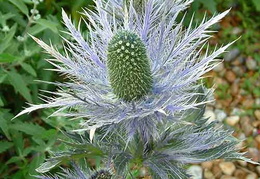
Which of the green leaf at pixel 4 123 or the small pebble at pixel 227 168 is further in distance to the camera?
the small pebble at pixel 227 168

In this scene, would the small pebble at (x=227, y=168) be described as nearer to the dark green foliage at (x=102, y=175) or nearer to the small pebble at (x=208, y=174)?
→ the small pebble at (x=208, y=174)

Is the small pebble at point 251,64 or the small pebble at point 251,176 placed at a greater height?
the small pebble at point 251,64

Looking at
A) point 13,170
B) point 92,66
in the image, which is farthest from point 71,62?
point 13,170

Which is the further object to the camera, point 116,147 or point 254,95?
point 254,95

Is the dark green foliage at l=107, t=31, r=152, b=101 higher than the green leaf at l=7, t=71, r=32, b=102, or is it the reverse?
the dark green foliage at l=107, t=31, r=152, b=101

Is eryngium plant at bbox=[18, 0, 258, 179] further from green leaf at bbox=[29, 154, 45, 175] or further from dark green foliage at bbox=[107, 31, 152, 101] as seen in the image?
green leaf at bbox=[29, 154, 45, 175]

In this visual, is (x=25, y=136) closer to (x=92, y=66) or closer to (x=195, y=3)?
(x=195, y=3)

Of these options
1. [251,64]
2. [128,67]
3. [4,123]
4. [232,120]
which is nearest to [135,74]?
[128,67]

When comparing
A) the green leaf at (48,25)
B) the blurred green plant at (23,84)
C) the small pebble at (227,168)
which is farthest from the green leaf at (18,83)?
the small pebble at (227,168)

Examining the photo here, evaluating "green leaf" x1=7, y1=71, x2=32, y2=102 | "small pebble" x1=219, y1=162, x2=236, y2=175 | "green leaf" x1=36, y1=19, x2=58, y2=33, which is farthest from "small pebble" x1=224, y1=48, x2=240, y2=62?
"green leaf" x1=7, y1=71, x2=32, y2=102
